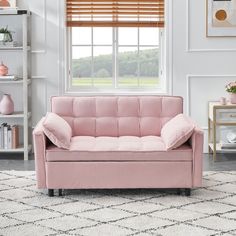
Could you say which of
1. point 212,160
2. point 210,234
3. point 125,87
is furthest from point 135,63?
point 210,234

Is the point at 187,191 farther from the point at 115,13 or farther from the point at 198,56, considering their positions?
the point at 115,13

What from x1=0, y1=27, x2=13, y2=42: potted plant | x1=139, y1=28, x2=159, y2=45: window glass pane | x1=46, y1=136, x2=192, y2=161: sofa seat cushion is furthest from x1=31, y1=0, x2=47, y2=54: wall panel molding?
x1=46, y1=136, x2=192, y2=161: sofa seat cushion

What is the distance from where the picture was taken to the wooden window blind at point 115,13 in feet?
→ 23.8

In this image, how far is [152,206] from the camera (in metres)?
5.03

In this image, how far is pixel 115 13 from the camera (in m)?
7.30

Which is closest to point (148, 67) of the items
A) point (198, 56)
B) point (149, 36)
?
point (149, 36)

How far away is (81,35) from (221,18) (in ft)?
5.26

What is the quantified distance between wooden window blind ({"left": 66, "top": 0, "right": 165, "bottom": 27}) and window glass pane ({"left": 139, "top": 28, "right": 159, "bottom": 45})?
135 mm

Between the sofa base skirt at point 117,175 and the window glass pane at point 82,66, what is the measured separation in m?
2.39

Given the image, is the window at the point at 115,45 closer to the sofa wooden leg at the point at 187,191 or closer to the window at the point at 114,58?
the window at the point at 114,58

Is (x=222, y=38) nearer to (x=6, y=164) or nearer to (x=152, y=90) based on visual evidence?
(x=152, y=90)

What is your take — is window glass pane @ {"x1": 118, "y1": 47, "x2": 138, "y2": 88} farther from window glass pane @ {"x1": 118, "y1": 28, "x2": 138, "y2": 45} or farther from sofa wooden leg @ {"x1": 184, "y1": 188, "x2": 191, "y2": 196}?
sofa wooden leg @ {"x1": 184, "y1": 188, "x2": 191, "y2": 196}

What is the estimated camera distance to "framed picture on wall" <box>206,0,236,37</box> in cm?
717

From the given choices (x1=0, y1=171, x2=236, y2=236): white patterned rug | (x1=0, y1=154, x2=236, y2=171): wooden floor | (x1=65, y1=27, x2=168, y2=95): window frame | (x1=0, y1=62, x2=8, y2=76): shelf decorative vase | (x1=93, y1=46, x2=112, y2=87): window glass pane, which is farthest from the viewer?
(x1=93, y1=46, x2=112, y2=87): window glass pane
